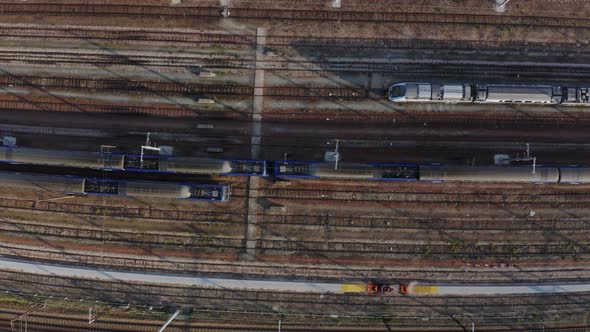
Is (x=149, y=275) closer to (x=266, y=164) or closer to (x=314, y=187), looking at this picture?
(x=266, y=164)

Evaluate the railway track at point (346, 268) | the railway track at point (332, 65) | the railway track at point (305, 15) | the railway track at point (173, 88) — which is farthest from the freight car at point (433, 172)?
A: the railway track at point (305, 15)

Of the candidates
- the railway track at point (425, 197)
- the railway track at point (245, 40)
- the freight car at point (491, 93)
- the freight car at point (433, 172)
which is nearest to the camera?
the freight car at point (433, 172)

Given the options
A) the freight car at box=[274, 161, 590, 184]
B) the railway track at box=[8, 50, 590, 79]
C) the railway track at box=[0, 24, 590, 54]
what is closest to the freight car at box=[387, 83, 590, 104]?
the railway track at box=[8, 50, 590, 79]

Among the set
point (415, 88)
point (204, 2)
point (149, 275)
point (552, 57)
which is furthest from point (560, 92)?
point (149, 275)

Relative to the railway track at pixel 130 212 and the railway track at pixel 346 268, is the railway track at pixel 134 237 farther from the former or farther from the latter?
the railway track at pixel 130 212

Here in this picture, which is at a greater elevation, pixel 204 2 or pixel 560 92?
pixel 204 2

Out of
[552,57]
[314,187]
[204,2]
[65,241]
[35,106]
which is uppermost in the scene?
[204,2]

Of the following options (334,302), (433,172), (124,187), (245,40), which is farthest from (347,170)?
(124,187)
